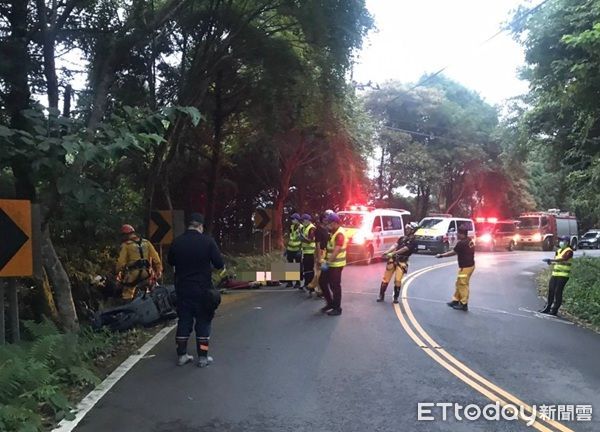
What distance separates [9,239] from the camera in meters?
6.22

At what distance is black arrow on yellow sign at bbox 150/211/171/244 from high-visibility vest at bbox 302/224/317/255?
298 centimetres

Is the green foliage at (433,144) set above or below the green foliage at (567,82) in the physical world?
above

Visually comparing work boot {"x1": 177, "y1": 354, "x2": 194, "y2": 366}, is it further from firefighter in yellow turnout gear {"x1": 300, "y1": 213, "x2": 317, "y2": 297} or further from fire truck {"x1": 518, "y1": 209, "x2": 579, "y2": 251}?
fire truck {"x1": 518, "y1": 209, "x2": 579, "y2": 251}

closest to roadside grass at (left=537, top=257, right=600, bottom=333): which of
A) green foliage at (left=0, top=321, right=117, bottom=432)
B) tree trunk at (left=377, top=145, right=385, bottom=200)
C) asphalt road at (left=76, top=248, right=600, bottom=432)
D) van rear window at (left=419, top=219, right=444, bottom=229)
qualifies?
asphalt road at (left=76, top=248, right=600, bottom=432)

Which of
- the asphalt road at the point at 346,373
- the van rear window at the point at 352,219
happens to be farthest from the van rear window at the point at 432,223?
the asphalt road at the point at 346,373

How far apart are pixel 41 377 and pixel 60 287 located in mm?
2997

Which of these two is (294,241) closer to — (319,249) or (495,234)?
(319,249)

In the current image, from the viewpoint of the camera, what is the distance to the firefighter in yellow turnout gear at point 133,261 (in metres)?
9.42

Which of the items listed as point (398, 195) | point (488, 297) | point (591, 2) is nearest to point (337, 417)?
point (591, 2)

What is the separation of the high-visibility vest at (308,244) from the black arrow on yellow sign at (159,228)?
298cm

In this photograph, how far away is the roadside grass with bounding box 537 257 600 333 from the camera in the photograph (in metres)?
11.7

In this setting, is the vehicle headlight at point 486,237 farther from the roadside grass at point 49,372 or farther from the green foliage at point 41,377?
the green foliage at point 41,377

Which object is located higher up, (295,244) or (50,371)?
(295,244)

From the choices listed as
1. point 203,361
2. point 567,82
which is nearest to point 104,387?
point 203,361
